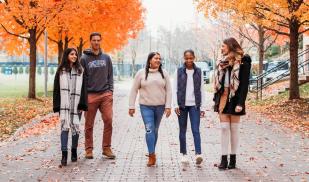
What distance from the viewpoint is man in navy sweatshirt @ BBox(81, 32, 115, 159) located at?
10.1 metres

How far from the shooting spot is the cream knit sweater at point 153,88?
31.6ft

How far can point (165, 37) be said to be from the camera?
→ 391 ft

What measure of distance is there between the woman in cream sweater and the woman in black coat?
0.86 metres

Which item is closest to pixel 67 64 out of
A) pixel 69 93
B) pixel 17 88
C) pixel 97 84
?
pixel 69 93

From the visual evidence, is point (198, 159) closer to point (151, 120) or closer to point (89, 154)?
point (151, 120)

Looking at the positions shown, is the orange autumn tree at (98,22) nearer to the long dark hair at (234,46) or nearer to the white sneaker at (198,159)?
the white sneaker at (198,159)

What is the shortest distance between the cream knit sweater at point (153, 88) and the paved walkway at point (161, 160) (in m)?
0.99

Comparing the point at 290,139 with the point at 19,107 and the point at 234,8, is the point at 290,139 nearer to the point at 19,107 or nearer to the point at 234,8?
the point at 234,8

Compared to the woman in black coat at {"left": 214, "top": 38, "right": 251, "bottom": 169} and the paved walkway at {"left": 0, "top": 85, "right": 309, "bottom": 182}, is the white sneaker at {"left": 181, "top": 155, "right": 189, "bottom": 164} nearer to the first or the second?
the paved walkway at {"left": 0, "top": 85, "right": 309, "bottom": 182}

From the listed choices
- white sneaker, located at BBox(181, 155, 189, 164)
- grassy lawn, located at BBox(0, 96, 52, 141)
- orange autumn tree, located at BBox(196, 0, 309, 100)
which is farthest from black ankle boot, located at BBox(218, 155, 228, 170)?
orange autumn tree, located at BBox(196, 0, 309, 100)

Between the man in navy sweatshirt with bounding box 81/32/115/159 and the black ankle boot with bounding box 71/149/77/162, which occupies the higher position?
the man in navy sweatshirt with bounding box 81/32/115/159

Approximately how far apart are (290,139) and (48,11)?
13.1 metres

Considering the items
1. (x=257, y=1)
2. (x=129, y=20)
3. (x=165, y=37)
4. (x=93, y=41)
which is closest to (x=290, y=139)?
(x=93, y=41)

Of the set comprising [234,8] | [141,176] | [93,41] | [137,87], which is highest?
[234,8]
